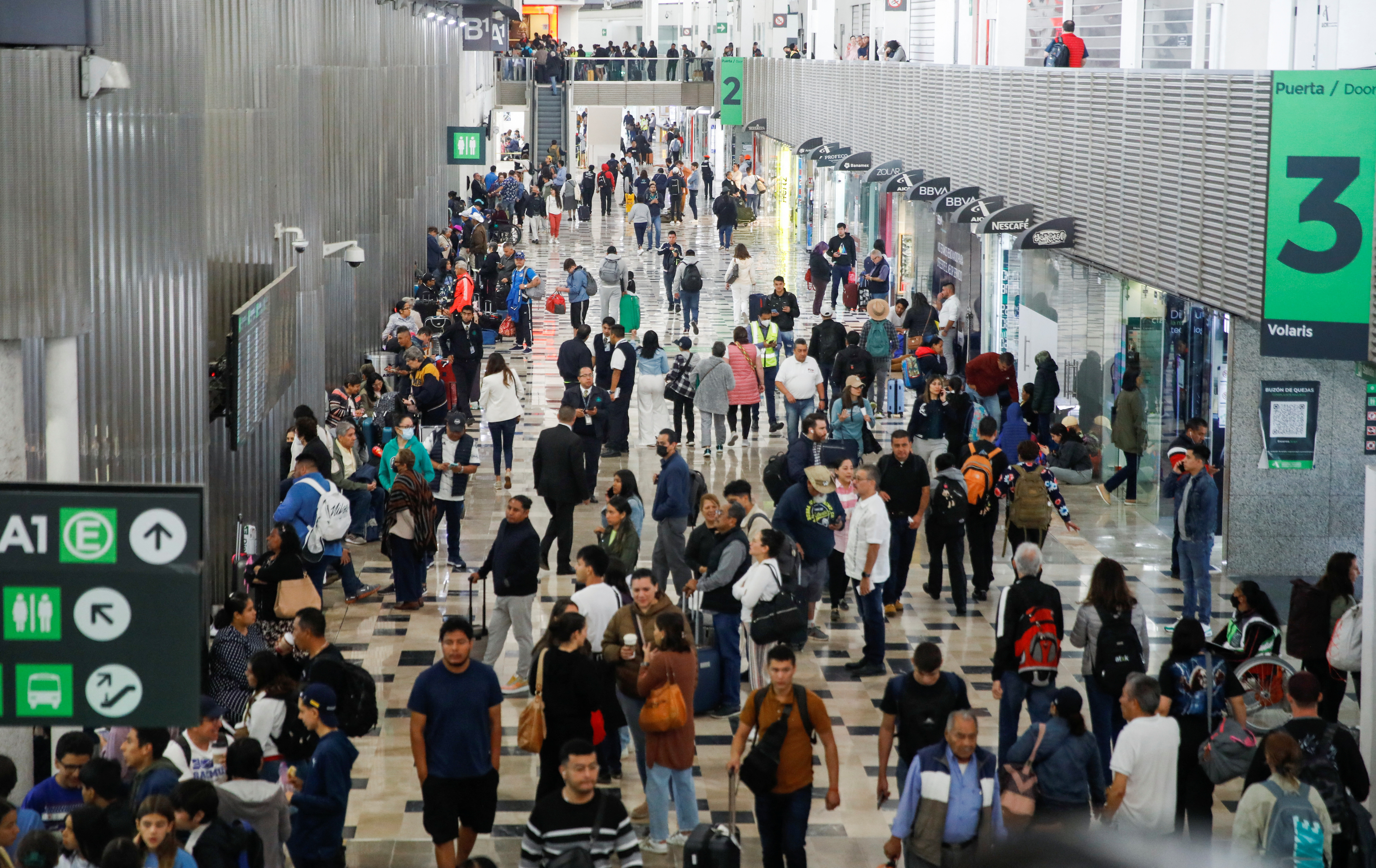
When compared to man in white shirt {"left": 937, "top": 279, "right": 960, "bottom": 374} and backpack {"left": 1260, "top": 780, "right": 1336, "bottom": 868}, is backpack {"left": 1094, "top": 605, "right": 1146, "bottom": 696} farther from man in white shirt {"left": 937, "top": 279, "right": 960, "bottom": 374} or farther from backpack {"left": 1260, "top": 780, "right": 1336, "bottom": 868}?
man in white shirt {"left": 937, "top": 279, "right": 960, "bottom": 374}

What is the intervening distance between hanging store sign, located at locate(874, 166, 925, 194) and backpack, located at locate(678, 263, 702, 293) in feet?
11.2

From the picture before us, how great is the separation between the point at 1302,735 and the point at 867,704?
12.3 feet

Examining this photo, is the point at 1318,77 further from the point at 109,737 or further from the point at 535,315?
the point at 535,315

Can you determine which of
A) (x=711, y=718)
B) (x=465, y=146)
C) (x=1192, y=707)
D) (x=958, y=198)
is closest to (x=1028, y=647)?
(x=1192, y=707)

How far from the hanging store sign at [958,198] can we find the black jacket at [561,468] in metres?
10.0

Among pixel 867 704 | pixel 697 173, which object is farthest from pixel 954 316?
pixel 697 173

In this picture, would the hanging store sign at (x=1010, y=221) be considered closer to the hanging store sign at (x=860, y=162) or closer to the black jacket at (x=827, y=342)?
the black jacket at (x=827, y=342)

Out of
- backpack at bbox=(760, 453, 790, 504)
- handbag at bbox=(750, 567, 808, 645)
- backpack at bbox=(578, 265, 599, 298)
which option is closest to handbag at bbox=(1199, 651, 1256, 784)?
handbag at bbox=(750, 567, 808, 645)

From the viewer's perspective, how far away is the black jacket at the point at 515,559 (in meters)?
10.3

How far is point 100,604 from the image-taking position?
490 centimetres

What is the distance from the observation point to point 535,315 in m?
30.5

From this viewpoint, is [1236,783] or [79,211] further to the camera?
[1236,783]

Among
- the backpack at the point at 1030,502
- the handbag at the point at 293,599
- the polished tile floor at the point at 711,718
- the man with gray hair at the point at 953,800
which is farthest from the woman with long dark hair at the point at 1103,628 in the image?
the handbag at the point at 293,599

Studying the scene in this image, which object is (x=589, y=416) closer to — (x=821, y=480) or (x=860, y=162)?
(x=821, y=480)
